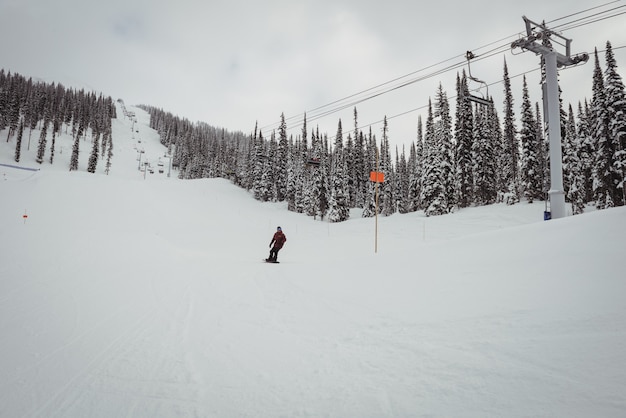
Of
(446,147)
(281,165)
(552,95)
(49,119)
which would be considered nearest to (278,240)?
(552,95)

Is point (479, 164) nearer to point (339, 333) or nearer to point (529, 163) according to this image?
point (529, 163)

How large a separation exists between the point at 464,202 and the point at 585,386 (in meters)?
42.9

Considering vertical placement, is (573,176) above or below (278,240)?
above

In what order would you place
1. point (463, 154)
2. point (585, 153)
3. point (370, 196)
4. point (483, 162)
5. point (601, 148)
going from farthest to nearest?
point (370, 196) < point (463, 154) < point (483, 162) < point (585, 153) < point (601, 148)

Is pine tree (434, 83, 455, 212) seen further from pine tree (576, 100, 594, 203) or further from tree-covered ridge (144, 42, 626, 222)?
pine tree (576, 100, 594, 203)

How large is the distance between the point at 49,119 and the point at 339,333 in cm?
13289

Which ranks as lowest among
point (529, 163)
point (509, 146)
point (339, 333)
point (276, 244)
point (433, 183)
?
point (339, 333)

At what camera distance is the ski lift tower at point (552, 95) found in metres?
11.4

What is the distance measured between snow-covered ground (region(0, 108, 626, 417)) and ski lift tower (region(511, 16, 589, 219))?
16.0ft

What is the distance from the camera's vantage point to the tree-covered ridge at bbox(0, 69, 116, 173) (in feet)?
253

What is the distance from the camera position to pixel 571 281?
184 inches

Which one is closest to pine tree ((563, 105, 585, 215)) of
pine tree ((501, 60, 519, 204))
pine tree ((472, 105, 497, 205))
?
pine tree ((501, 60, 519, 204))

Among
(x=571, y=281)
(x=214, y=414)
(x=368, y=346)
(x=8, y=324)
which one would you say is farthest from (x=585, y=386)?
(x=8, y=324)

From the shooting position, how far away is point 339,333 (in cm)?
460
